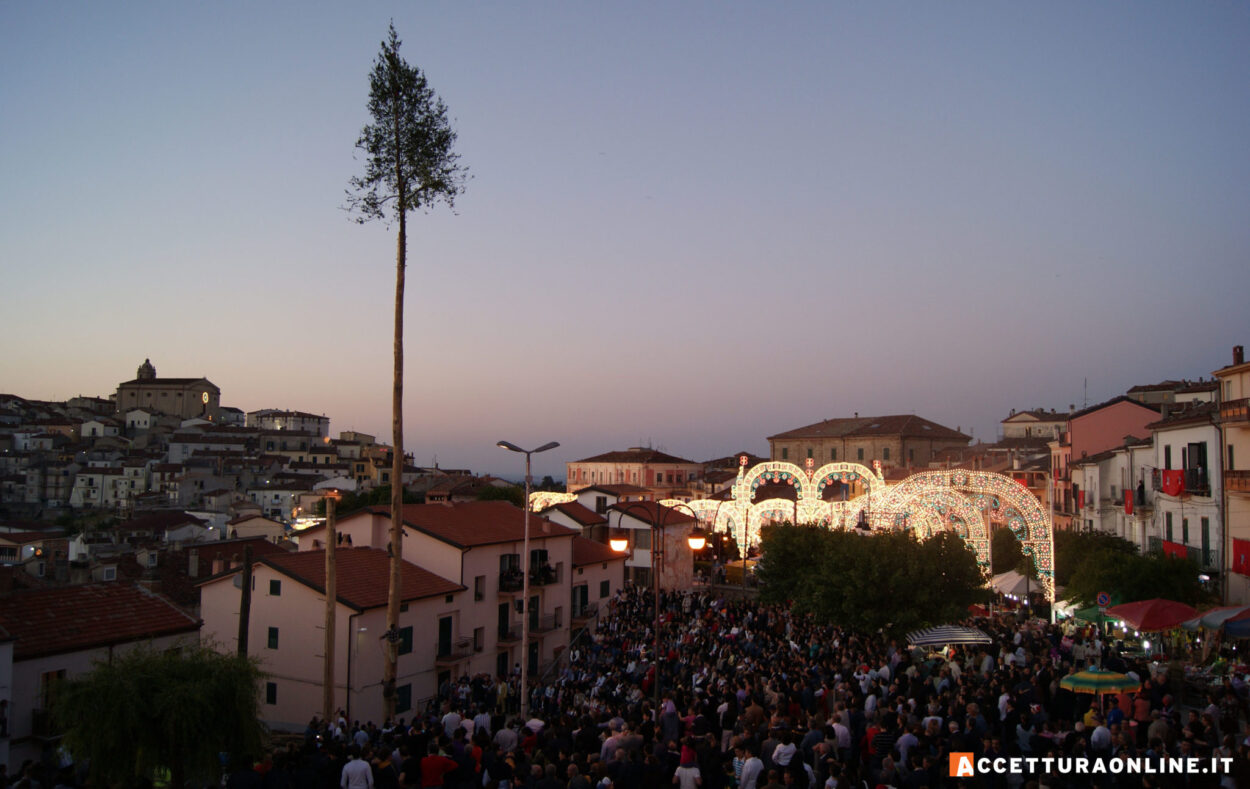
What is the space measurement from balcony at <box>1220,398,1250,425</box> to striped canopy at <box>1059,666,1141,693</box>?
16352mm

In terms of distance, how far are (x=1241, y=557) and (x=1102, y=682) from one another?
685 inches

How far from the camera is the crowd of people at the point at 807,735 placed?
10.8 meters

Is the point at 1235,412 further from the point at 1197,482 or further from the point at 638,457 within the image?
the point at 638,457

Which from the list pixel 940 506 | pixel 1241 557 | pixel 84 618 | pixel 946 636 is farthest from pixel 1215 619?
pixel 84 618

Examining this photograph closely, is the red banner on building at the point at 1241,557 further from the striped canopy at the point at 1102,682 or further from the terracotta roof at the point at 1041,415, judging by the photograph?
the terracotta roof at the point at 1041,415

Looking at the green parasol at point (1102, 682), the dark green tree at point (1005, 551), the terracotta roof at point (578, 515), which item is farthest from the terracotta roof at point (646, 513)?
the green parasol at point (1102, 682)

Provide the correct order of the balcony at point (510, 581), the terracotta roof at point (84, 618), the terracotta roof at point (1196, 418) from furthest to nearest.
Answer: the balcony at point (510, 581) < the terracotta roof at point (1196, 418) < the terracotta roof at point (84, 618)

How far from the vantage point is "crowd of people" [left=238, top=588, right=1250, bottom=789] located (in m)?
10.8

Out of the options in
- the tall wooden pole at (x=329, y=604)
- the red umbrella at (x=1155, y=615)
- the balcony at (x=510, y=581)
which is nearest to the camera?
the red umbrella at (x=1155, y=615)

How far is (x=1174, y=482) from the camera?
2992cm

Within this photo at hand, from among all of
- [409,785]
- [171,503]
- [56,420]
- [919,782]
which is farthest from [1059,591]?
[56,420]

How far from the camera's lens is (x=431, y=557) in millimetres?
29781

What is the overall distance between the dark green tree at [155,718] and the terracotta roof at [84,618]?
601 centimetres

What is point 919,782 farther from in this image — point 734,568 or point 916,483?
point 734,568
